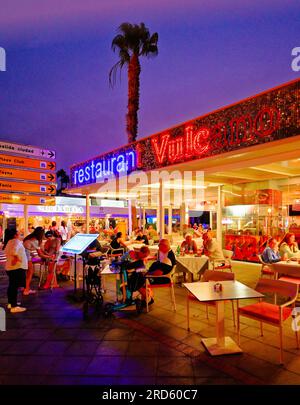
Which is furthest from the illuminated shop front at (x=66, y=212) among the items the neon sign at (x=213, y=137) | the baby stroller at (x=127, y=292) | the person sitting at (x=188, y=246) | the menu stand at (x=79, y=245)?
the baby stroller at (x=127, y=292)

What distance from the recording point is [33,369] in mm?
3270

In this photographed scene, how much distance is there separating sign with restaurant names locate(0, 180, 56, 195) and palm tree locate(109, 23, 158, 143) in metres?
7.38

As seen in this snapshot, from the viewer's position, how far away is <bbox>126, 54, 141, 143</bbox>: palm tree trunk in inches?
542

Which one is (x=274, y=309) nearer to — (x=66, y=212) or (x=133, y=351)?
(x=133, y=351)

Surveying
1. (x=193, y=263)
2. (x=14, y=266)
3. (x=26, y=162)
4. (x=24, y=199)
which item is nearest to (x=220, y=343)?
(x=193, y=263)

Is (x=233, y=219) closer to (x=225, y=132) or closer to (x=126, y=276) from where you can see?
(x=225, y=132)

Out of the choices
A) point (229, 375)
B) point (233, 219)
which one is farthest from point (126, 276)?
point (233, 219)

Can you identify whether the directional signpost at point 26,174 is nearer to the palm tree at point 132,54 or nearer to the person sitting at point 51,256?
the person sitting at point 51,256

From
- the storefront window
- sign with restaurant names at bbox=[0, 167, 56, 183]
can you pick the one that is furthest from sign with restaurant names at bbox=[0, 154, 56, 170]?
the storefront window

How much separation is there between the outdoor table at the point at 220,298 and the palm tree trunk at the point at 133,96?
11136 mm

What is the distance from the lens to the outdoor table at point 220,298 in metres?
3.49
